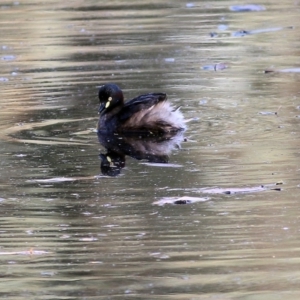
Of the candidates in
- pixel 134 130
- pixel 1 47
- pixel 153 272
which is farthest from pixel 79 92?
pixel 153 272

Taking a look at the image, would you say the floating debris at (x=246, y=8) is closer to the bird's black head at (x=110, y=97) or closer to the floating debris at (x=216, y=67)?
the floating debris at (x=216, y=67)

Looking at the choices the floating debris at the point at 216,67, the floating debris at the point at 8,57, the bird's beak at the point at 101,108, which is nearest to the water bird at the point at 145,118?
the bird's beak at the point at 101,108

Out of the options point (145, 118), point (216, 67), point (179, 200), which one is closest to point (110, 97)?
point (145, 118)

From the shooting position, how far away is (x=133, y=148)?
9.92m

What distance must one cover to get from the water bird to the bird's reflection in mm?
92

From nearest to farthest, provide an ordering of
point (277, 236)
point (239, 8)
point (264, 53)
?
point (277, 236) → point (264, 53) → point (239, 8)

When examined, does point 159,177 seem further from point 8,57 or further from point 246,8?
point 246,8

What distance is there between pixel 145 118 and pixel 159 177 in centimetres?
204

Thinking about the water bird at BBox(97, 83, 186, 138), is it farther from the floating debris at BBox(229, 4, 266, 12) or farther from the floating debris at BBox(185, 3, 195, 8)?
the floating debris at BBox(185, 3, 195, 8)

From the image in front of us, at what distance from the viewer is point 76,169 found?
29.5ft

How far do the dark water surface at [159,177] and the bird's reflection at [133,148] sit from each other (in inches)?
4.0

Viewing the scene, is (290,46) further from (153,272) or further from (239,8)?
(153,272)

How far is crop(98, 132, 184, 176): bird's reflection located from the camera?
362 inches

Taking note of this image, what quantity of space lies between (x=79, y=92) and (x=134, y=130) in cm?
212
